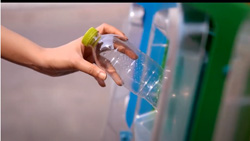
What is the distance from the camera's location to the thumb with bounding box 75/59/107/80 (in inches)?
31.3

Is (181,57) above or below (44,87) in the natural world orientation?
above

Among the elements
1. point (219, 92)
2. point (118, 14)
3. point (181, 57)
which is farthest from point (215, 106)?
point (118, 14)

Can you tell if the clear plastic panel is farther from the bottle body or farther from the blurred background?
the blurred background

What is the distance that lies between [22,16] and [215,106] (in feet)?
3.96

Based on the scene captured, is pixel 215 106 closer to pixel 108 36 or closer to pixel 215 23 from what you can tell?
pixel 215 23

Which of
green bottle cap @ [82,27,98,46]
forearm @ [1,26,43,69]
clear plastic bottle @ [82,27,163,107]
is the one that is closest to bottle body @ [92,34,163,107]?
clear plastic bottle @ [82,27,163,107]

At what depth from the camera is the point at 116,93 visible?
4.40ft

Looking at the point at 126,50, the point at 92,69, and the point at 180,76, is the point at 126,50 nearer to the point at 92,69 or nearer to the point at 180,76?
the point at 92,69

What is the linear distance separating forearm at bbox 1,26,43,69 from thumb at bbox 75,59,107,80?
178 millimetres

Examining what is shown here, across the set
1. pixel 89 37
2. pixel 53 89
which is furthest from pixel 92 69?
pixel 53 89

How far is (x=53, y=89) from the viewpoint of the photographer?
1550 millimetres

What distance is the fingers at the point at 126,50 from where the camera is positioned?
0.96 m

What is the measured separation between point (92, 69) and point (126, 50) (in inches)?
8.0

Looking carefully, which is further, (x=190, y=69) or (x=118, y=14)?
(x=118, y=14)
